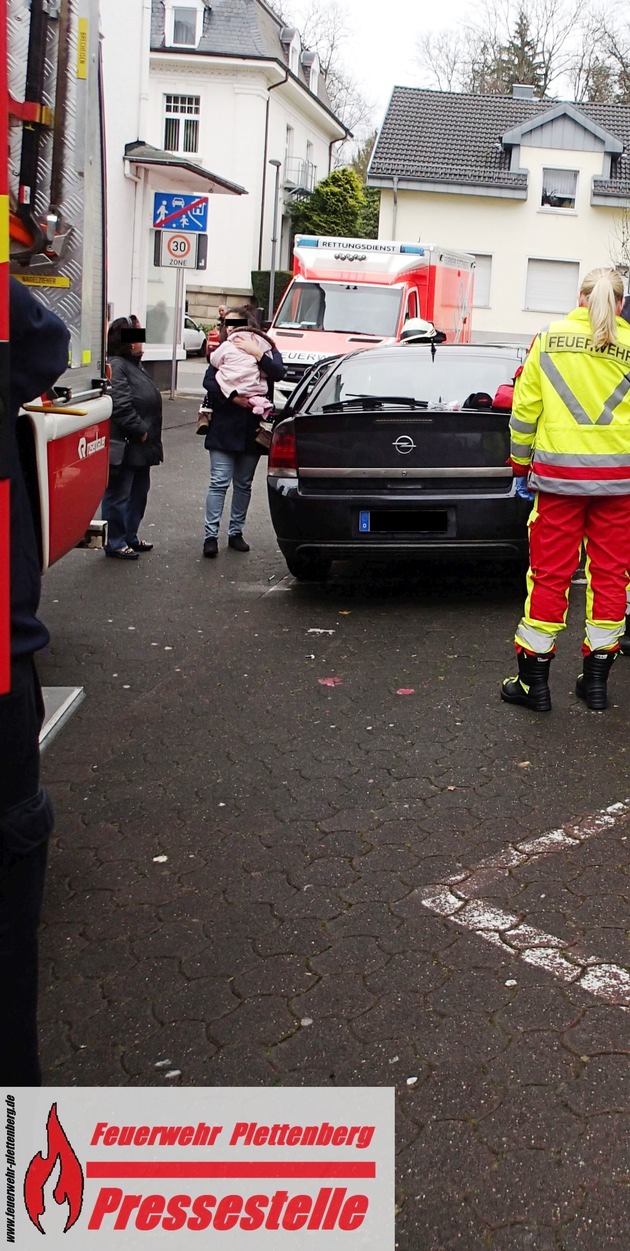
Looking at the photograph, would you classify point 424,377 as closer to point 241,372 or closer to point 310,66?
point 241,372

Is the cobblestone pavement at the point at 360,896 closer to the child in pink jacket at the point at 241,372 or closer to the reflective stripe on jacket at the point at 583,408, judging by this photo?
the reflective stripe on jacket at the point at 583,408

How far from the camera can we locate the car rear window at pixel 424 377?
836cm

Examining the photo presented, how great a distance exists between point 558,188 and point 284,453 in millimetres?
37978

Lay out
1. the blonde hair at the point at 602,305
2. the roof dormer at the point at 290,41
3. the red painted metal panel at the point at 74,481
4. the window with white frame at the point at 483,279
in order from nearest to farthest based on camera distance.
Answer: the red painted metal panel at the point at 74,481
the blonde hair at the point at 602,305
the window with white frame at the point at 483,279
the roof dormer at the point at 290,41

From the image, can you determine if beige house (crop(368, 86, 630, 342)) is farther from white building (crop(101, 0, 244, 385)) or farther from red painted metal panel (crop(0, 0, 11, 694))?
red painted metal panel (crop(0, 0, 11, 694))

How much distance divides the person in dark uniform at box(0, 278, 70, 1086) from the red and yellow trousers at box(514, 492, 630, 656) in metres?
3.76

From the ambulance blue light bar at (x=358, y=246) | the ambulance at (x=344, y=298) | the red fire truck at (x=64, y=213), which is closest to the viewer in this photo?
the red fire truck at (x=64, y=213)

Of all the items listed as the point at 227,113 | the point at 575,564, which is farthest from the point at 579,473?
the point at 227,113

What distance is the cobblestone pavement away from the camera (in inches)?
116

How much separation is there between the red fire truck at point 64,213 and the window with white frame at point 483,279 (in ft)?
122

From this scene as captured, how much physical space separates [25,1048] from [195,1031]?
2.79ft

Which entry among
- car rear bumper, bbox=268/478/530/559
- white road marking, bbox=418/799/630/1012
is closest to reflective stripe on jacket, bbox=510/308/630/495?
white road marking, bbox=418/799/630/1012

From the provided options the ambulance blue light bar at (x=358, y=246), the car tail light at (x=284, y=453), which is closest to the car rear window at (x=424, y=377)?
the car tail light at (x=284, y=453)

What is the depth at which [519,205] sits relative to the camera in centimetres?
4244
